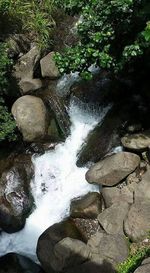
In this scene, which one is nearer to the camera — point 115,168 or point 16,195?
point 115,168

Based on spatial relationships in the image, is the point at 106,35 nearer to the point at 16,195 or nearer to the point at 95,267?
the point at 16,195

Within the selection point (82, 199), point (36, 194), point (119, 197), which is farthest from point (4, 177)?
point (119, 197)

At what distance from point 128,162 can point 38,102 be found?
10.2 ft

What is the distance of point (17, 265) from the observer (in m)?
10.1

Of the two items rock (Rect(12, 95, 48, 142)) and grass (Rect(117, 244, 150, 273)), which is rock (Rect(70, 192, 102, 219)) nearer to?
grass (Rect(117, 244, 150, 273))

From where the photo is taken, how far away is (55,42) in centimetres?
1430

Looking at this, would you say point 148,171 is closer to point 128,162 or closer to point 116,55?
point 128,162

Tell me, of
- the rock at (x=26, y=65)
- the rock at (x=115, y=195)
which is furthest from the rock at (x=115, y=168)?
the rock at (x=26, y=65)

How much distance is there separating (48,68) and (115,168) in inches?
161

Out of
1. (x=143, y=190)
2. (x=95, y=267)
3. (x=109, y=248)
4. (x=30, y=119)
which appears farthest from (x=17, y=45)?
(x=95, y=267)

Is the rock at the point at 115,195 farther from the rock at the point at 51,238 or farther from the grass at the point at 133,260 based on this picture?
the grass at the point at 133,260

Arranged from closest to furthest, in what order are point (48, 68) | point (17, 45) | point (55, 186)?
point (55, 186) → point (48, 68) → point (17, 45)

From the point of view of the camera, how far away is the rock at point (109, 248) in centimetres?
955

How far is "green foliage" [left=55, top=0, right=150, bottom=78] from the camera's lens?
9062 millimetres
